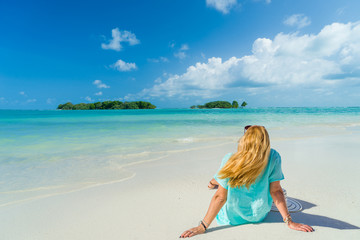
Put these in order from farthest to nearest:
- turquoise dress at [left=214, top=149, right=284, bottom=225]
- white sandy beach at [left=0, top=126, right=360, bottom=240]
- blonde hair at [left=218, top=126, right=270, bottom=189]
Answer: white sandy beach at [left=0, top=126, right=360, bottom=240] < turquoise dress at [left=214, top=149, right=284, bottom=225] < blonde hair at [left=218, top=126, right=270, bottom=189]

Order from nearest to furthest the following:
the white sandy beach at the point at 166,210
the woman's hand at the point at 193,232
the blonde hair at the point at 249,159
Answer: the blonde hair at the point at 249,159 < the woman's hand at the point at 193,232 < the white sandy beach at the point at 166,210

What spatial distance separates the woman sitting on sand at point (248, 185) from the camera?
206 centimetres

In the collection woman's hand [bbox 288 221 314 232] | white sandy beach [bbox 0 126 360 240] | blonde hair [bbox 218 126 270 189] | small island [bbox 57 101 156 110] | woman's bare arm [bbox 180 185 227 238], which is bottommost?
white sandy beach [bbox 0 126 360 240]

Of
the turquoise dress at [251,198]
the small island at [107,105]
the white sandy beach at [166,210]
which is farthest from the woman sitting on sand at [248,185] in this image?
the small island at [107,105]

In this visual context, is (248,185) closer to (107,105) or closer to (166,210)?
(166,210)

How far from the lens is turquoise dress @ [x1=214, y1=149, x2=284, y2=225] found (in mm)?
2223

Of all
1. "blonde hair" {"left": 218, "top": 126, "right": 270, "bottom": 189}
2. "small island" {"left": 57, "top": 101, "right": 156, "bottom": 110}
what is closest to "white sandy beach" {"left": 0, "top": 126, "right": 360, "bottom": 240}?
"blonde hair" {"left": 218, "top": 126, "right": 270, "bottom": 189}

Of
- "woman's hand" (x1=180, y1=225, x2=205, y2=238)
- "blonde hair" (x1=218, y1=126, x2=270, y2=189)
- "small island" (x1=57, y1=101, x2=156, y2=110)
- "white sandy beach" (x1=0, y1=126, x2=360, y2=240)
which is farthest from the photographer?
"small island" (x1=57, y1=101, x2=156, y2=110)

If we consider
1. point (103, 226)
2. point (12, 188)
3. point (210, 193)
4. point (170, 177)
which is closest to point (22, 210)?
point (12, 188)

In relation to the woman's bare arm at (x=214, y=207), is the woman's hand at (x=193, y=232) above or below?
below

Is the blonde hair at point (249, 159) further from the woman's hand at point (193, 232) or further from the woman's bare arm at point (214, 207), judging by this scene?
the woman's hand at point (193, 232)

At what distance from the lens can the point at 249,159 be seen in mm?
2049

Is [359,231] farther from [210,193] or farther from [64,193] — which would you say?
[64,193]

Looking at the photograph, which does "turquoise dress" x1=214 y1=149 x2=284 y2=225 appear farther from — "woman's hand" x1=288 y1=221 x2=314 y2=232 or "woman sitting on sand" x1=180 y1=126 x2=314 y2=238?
"woman's hand" x1=288 y1=221 x2=314 y2=232
